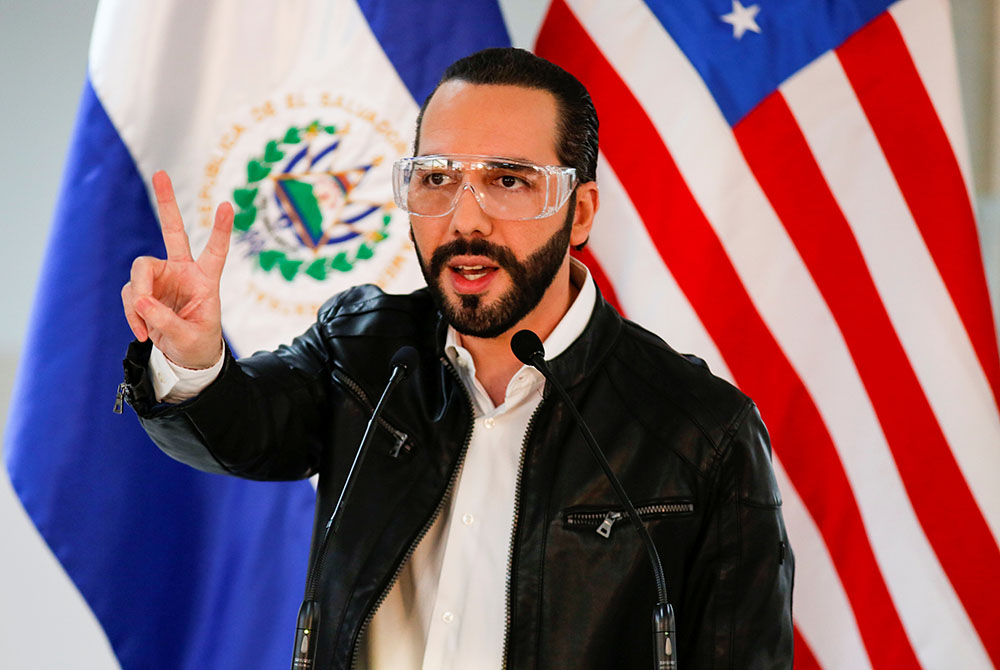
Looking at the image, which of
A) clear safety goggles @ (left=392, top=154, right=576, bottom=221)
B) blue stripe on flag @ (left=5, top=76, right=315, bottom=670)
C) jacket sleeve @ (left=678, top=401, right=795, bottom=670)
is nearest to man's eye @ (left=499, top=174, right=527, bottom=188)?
clear safety goggles @ (left=392, top=154, right=576, bottom=221)

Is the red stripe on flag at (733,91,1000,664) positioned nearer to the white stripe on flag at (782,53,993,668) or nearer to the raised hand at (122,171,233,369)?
the white stripe on flag at (782,53,993,668)

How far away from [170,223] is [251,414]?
0.28 m

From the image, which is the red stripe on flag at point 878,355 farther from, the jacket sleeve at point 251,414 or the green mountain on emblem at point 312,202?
the jacket sleeve at point 251,414

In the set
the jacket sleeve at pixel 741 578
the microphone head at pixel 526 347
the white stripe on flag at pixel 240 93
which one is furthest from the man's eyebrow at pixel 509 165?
the white stripe on flag at pixel 240 93

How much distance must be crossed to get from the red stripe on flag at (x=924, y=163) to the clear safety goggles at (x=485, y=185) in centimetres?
110

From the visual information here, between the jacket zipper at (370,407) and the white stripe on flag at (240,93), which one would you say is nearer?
the jacket zipper at (370,407)

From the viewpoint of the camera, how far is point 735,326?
2.24 meters

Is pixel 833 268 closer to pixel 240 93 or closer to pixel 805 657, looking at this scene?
pixel 805 657

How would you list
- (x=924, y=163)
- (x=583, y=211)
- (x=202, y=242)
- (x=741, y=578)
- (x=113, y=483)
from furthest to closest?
1. (x=924, y=163)
2. (x=202, y=242)
3. (x=113, y=483)
4. (x=583, y=211)
5. (x=741, y=578)

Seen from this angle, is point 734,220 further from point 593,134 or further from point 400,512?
point 400,512

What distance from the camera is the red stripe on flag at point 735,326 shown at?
2.18 meters

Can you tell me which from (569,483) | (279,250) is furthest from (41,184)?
(569,483)

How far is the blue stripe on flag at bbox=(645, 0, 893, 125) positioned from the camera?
2.25m

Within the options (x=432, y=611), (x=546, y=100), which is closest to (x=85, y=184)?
(x=546, y=100)
